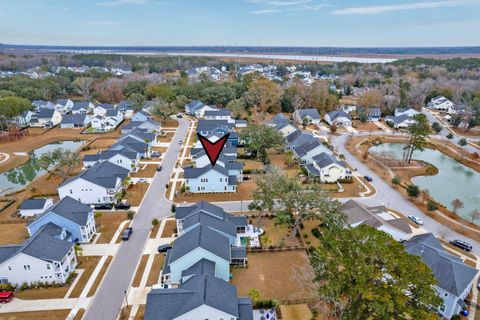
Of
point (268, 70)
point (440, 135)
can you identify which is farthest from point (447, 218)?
point (268, 70)

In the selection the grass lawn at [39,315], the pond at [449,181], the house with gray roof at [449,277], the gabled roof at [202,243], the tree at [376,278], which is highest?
the tree at [376,278]

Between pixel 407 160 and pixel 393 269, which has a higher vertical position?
pixel 393 269

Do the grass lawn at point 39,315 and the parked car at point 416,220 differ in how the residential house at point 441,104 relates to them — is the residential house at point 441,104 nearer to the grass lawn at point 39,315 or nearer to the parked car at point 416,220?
the parked car at point 416,220

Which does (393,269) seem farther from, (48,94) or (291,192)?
(48,94)

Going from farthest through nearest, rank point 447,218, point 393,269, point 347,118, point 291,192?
1. point 347,118
2. point 447,218
3. point 291,192
4. point 393,269

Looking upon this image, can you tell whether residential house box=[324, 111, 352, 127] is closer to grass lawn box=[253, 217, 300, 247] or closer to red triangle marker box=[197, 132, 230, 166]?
grass lawn box=[253, 217, 300, 247]

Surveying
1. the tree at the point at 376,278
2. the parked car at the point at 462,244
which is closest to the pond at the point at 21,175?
the tree at the point at 376,278
